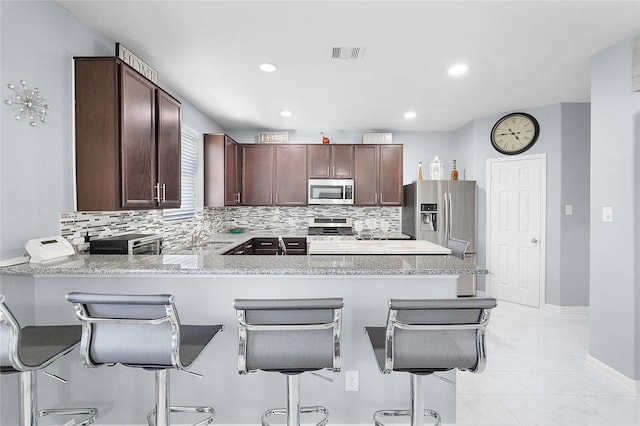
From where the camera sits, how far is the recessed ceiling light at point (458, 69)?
315 centimetres

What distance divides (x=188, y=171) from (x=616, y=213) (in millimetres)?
4285

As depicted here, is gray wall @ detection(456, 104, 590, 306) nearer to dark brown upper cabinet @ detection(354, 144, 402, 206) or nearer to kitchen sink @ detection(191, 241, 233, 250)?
dark brown upper cabinet @ detection(354, 144, 402, 206)

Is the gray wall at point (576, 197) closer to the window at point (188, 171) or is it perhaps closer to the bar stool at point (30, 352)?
the window at point (188, 171)

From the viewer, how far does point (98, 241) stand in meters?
2.35

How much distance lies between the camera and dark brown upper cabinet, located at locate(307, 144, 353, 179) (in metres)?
5.45

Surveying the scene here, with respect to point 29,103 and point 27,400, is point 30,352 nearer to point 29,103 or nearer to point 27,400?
point 27,400

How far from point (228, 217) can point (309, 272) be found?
427 centimetres

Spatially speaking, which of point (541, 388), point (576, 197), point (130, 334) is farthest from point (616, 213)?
point (130, 334)

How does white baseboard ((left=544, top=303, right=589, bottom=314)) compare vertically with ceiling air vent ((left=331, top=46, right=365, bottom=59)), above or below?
below

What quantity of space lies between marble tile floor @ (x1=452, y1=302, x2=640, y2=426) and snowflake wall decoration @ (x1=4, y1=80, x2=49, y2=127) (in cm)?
310

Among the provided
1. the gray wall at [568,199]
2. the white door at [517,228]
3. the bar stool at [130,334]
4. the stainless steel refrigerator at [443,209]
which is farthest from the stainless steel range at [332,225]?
the bar stool at [130,334]

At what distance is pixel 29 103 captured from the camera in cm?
198

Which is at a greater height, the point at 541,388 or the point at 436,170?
the point at 436,170

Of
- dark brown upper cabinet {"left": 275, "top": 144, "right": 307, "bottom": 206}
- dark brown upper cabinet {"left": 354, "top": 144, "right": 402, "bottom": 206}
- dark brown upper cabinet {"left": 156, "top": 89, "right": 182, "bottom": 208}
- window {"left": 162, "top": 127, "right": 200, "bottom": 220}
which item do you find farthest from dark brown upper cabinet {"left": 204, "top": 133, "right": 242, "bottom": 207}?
dark brown upper cabinet {"left": 354, "top": 144, "right": 402, "bottom": 206}
